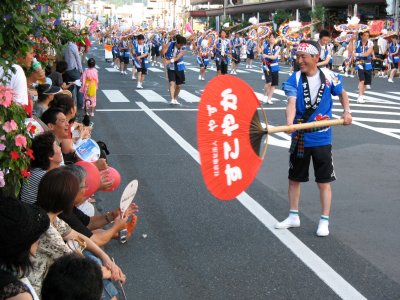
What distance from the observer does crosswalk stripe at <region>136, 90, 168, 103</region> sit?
676 inches

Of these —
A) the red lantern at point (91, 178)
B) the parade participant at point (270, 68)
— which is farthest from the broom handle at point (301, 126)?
the parade participant at point (270, 68)

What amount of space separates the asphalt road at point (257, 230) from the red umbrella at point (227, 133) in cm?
103

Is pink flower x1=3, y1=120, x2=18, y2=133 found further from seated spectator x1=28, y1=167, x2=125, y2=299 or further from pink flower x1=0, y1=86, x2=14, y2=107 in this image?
seated spectator x1=28, y1=167, x2=125, y2=299

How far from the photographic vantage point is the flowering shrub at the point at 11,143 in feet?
13.0

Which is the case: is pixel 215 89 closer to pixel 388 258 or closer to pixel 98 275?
pixel 98 275

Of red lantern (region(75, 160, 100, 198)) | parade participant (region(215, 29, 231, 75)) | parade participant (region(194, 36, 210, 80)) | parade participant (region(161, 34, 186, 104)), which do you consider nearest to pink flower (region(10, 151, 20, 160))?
red lantern (region(75, 160, 100, 198))

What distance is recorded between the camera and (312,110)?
239 inches

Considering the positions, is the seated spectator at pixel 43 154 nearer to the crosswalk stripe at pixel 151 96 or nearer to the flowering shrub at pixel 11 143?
the flowering shrub at pixel 11 143

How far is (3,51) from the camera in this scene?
432cm

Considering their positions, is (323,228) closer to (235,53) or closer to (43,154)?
(43,154)

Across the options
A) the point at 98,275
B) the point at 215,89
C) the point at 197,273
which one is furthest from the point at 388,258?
the point at 98,275

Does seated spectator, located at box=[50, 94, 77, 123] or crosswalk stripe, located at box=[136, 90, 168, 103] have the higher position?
seated spectator, located at box=[50, 94, 77, 123]

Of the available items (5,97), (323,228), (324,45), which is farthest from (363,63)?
(5,97)

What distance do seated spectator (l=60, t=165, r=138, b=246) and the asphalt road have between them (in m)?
0.45
